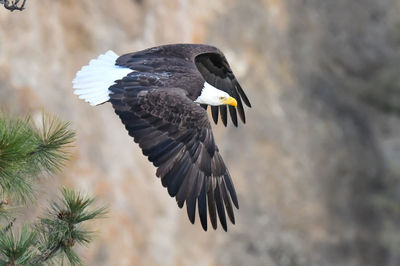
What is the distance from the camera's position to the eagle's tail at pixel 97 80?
180 inches

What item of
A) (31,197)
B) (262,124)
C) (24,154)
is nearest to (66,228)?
(31,197)

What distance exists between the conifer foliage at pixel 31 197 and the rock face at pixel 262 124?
349cm

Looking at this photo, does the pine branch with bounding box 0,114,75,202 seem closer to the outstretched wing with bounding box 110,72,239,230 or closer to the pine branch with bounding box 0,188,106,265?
the pine branch with bounding box 0,188,106,265

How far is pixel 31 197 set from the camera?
11.1 feet

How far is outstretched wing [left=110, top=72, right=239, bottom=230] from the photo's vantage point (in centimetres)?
430

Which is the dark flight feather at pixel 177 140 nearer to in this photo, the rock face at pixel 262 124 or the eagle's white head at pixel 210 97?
the eagle's white head at pixel 210 97

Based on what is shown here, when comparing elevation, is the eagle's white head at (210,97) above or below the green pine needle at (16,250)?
above

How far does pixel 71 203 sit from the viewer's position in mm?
3238

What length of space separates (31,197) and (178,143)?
48.8 inches

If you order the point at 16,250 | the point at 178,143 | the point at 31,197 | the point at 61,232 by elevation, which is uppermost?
the point at 178,143

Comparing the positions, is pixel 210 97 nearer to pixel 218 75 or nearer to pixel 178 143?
pixel 178 143

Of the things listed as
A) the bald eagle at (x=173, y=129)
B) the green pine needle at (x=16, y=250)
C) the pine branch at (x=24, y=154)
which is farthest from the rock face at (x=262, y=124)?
the green pine needle at (x=16, y=250)

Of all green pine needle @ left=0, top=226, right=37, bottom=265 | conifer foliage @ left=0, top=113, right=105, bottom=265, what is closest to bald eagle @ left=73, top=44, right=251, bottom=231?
conifer foliage @ left=0, top=113, right=105, bottom=265

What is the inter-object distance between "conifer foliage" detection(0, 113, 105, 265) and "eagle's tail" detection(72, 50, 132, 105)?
1072 millimetres
